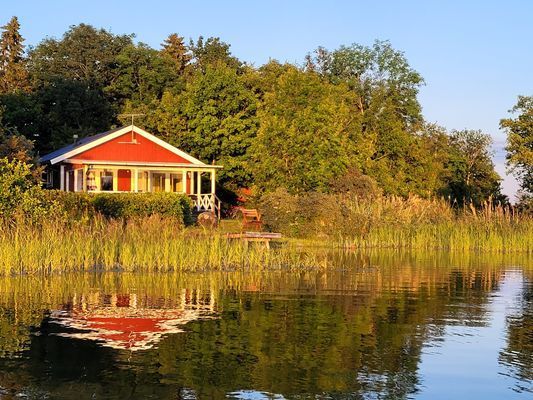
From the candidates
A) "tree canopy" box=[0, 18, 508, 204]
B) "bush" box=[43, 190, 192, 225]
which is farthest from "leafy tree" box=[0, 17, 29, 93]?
"bush" box=[43, 190, 192, 225]

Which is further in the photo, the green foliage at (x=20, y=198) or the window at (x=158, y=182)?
the window at (x=158, y=182)

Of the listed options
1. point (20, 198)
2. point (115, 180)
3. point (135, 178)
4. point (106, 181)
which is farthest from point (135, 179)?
point (20, 198)

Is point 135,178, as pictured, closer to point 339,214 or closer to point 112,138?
point 112,138

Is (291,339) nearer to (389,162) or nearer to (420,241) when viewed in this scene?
(420,241)

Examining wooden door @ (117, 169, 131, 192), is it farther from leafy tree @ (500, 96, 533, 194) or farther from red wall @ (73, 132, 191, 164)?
leafy tree @ (500, 96, 533, 194)

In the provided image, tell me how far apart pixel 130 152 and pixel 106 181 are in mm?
2781

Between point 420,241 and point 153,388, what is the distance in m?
25.7

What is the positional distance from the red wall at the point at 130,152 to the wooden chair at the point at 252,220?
5.62 meters

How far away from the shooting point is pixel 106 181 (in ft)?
153

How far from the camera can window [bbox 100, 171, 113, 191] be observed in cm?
4638

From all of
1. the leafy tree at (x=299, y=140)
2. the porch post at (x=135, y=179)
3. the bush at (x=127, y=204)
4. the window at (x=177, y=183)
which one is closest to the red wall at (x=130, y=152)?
the porch post at (x=135, y=179)

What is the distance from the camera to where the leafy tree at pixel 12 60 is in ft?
210

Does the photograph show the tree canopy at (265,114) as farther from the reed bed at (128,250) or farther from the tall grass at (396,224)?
the reed bed at (128,250)

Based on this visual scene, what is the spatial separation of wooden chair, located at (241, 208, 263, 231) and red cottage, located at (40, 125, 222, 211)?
3054 millimetres
